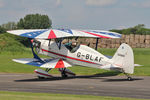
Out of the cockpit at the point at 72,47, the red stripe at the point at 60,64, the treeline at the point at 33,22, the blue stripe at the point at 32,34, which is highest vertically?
the treeline at the point at 33,22

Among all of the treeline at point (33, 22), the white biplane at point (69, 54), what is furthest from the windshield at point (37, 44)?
the treeline at point (33, 22)

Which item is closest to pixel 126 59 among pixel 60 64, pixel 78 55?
pixel 78 55

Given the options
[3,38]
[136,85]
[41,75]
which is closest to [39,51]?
[41,75]

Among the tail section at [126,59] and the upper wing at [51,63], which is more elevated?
the tail section at [126,59]

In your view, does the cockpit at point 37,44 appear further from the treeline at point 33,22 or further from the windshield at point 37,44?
the treeline at point 33,22

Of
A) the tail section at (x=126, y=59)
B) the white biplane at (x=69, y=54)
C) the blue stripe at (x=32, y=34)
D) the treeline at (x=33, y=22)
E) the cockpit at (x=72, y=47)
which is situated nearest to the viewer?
the tail section at (x=126, y=59)

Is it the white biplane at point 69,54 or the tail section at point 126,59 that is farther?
the white biplane at point 69,54

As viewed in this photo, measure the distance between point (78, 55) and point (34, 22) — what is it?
90203 millimetres

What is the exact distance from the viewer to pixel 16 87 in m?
17.2

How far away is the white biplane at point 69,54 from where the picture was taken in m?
18.4

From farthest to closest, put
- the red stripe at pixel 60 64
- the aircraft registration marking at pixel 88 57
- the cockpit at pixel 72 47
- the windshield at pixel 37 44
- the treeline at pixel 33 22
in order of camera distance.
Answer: the treeline at pixel 33 22 < the windshield at pixel 37 44 < the cockpit at pixel 72 47 < the red stripe at pixel 60 64 < the aircraft registration marking at pixel 88 57

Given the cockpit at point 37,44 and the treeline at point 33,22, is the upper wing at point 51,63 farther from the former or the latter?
the treeline at point 33,22

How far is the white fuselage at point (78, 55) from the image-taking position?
19794mm

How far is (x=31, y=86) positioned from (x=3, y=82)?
97.0 inches
